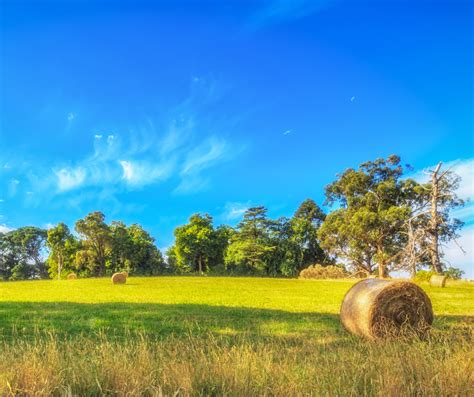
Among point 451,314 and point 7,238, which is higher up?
point 7,238

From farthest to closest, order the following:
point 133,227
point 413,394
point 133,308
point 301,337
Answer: point 133,227, point 133,308, point 301,337, point 413,394

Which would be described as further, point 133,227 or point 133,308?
point 133,227

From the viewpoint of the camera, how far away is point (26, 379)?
521 centimetres

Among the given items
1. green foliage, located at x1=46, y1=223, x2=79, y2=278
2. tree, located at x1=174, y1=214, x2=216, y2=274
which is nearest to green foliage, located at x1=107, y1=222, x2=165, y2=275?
tree, located at x1=174, y1=214, x2=216, y2=274

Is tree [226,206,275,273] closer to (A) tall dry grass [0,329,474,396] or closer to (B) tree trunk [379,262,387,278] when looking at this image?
(B) tree trunk [379,262,387,278]

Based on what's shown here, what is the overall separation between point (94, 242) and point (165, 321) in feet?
195

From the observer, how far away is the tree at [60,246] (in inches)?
2517

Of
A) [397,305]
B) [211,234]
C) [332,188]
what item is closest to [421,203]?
[332,188]

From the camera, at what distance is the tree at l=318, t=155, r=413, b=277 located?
156ft

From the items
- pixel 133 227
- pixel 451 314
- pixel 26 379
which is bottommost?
pixel 451 314

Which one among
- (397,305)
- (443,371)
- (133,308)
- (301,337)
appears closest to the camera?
(443,371)

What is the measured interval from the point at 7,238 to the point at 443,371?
86.6 metres

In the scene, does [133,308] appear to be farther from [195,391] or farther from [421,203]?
[421,203]

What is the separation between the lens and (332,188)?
56.1 meters
